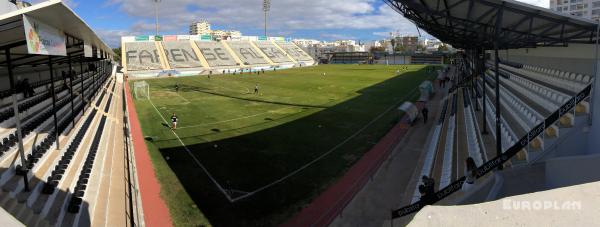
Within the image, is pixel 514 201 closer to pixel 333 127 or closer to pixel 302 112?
pixel 333 127

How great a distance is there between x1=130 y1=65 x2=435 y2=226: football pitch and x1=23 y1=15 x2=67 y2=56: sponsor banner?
5357 millimetres

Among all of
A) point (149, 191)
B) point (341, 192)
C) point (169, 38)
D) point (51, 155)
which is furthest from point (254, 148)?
point (169, 38)

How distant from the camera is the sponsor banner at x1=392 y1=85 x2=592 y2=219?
31.3 ft

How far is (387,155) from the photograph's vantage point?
16844 millimetres

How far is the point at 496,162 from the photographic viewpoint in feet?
33.0

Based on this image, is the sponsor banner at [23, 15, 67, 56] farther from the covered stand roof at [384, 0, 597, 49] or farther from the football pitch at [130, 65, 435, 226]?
the covered stand roof at [384, 0, 597, 49]

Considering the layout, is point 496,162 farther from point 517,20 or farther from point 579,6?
point 579,6

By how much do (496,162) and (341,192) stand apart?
4812mm

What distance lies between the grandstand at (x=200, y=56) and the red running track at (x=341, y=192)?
59.8m

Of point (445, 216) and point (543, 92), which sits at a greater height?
point (543, 92)

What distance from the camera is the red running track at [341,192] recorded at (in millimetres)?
10633

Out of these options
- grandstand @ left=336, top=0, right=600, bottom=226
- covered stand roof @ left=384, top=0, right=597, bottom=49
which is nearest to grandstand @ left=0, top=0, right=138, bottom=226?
grandstand @ left=336, top=0, right=600, bottom=226

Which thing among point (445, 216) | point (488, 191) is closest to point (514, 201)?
point (445, 216)

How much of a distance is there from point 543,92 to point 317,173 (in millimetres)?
9946
